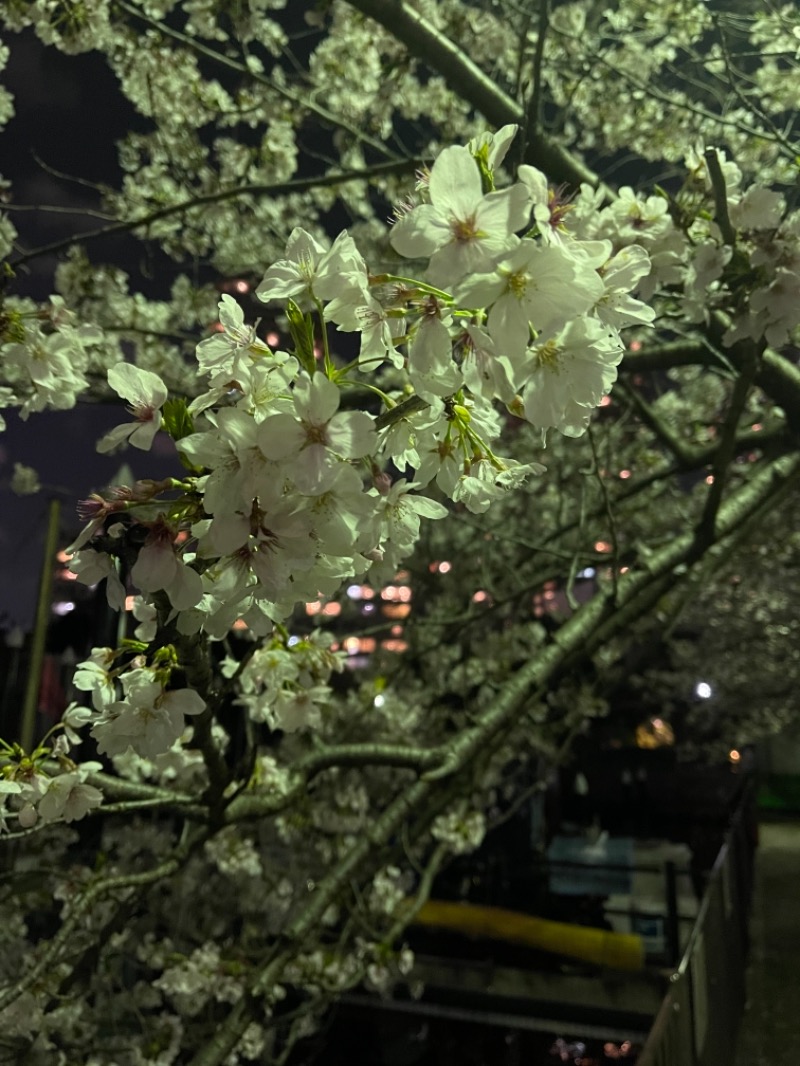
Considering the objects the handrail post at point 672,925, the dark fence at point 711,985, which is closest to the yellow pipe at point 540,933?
the handrail post at point 672,925

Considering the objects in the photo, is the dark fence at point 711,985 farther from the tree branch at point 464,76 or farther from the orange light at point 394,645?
the tree branch at point 464,76

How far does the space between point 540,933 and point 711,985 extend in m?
2.60

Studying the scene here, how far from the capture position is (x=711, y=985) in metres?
3.46

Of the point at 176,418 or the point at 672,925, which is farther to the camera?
the point at 672,925

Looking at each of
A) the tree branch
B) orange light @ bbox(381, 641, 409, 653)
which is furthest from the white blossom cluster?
orange light @ bbox(381, 641, 409, 653)

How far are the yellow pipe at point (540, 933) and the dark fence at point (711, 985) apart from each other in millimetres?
794

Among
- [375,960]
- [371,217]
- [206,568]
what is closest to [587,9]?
[371,217]

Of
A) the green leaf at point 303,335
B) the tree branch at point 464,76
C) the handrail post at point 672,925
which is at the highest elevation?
the tree branch at point 464,76

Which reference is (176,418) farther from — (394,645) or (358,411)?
(394,645)

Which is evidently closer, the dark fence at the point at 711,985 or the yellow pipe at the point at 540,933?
the dark fence at the point at 711,985

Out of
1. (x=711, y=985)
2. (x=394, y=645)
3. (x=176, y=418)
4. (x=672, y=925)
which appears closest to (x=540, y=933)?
(x=672, y=925)

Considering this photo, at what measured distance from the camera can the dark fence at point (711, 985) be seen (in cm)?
241

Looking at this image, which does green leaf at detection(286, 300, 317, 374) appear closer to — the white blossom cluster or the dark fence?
the white blossom cluster

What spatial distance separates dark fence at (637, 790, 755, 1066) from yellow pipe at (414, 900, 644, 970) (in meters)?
0.79
